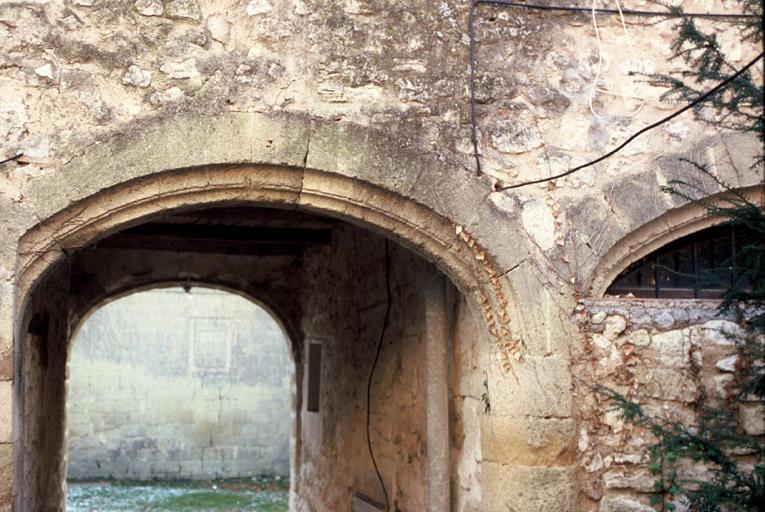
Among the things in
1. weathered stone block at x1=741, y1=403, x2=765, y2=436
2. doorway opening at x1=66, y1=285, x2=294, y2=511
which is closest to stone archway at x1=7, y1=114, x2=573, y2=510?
weathered stone block at x1=741, y1=403, x2=765, y2=436

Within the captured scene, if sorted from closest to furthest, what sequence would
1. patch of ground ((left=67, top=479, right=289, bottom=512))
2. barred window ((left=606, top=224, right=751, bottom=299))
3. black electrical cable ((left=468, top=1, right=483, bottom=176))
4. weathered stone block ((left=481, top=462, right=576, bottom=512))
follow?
weathered stone block ((left=481, top=462, right=576, bottom=512))
black electrical cable ((left=468, top=1, right=483, bottom=176))
barred window ((left=606, top=224, right=751, bottom=299))
patch of ground ((left=67, top=479, right=289, bottom=512))

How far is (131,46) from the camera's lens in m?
3.84

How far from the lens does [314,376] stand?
7840mm

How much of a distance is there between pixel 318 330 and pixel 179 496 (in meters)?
5.06

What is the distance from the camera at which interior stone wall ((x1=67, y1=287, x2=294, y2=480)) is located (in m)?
13.2

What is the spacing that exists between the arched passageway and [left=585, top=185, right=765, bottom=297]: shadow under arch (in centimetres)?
61

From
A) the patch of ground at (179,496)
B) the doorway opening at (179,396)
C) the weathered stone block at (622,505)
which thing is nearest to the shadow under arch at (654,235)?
the weathered stone block at (622,505)

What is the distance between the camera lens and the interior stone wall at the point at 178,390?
1317cm

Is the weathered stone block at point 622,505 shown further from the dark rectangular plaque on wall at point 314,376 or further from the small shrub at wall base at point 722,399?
the dark rectangular plaque on wall at point 314,376

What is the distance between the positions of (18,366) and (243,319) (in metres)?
10.1

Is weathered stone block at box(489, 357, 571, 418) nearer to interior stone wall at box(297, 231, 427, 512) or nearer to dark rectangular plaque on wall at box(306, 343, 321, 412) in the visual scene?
interior stone wall at box(297, 231, 427, 512)

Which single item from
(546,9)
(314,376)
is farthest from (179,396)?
(546,9)

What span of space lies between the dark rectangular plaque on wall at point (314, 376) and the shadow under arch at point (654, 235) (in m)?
3.89

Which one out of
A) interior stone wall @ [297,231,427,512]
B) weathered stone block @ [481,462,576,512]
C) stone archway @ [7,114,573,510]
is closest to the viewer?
stone archway @ [7,114,573,510]
